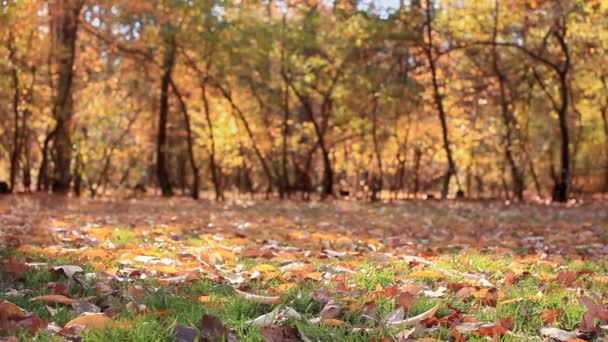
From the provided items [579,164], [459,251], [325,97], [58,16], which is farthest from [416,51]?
[579,164]

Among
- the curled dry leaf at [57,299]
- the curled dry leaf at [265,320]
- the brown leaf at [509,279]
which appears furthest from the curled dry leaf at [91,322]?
the brown leaf at [509,279]

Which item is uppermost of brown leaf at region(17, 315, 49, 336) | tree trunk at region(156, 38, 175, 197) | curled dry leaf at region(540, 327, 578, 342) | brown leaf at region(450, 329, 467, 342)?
tree trunk at region(156, 38, 175, 197)

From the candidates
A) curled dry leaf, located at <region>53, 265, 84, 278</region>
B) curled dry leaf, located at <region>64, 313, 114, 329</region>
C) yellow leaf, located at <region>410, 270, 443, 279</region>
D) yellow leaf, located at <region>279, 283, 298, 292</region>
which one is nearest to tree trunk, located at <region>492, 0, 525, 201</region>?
yellow leaf, located at <region>410, 270, 443, 279</region>

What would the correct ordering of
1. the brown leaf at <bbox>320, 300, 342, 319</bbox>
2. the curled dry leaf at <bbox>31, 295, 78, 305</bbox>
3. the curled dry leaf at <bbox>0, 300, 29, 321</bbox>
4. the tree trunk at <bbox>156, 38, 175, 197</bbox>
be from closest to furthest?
the curled dry leaf at <bbox>0, 300, 29, 321</bbox> → the brown leaf at <bbox>320, 300, 342, 319</bbox> → the curled dry leaf at <bbox>31, 295, 78, 305</bbox> → the tree trunk at <bbox>156, 38, 175, 197</bbox>

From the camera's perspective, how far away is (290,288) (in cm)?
363

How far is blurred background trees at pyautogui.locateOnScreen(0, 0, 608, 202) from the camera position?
17.4 m

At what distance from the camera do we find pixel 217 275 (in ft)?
13.6

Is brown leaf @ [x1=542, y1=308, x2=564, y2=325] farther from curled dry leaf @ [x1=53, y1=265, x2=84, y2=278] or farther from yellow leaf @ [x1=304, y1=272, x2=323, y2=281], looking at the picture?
curled dry leaf @ [x1=53, y1=265, x2=84, y2=278]

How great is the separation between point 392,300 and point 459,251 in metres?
3.05

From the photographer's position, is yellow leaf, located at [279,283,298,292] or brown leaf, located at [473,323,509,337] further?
yellow leaf, located at [279,283,298,292]

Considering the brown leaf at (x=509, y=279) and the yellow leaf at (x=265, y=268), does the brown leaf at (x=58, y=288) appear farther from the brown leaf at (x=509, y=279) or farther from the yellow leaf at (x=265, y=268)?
the brown leaf at (x=509, y=279)

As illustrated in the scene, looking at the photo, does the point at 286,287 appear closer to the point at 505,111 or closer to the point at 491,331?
the point at 491,331

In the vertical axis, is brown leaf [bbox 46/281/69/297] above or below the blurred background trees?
below

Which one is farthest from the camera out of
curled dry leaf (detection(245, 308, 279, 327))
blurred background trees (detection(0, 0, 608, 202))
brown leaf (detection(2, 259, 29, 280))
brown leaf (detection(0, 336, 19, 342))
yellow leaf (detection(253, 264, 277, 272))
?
blurred background trees (detection(0, 0, 608, 202))
